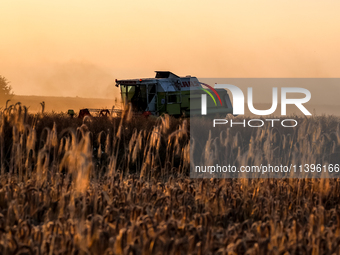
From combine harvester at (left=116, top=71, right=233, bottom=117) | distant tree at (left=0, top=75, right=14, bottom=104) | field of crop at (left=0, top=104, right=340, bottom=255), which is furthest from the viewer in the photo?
distant tree at (left=0, top=75, right=14, bottom=104)

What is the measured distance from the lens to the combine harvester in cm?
2064

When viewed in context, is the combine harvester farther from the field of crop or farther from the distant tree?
the distant tree

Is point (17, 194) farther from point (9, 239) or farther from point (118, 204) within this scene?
point (9, 239)

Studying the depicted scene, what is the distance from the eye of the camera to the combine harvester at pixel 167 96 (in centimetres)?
2064

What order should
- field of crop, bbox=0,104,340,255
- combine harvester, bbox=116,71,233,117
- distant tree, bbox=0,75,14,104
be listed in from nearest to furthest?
field of crop, bbox=0,104,340,255
combine harvester, bbox=116,71,233,117
distant tree, bbox=0,75,14,104

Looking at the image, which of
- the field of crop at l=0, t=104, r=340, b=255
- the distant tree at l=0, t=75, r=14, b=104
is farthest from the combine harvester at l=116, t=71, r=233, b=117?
the distant tree at l=0, t=75, r=14, b=104

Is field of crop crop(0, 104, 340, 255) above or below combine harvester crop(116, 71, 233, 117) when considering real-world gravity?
below

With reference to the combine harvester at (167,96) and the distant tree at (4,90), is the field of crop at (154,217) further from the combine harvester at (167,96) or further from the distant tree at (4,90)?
the distant tree at (4,90)

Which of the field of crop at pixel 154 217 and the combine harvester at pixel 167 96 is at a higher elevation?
the combine harvester at pixel 167 96

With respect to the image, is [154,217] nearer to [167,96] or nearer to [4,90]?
[167,96]

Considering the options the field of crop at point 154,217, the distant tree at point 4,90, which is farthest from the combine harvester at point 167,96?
the distant tree at point 4,90

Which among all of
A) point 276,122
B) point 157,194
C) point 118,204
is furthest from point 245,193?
point 276,122

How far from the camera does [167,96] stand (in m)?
20.6

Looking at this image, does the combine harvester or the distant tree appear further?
the distant tree
